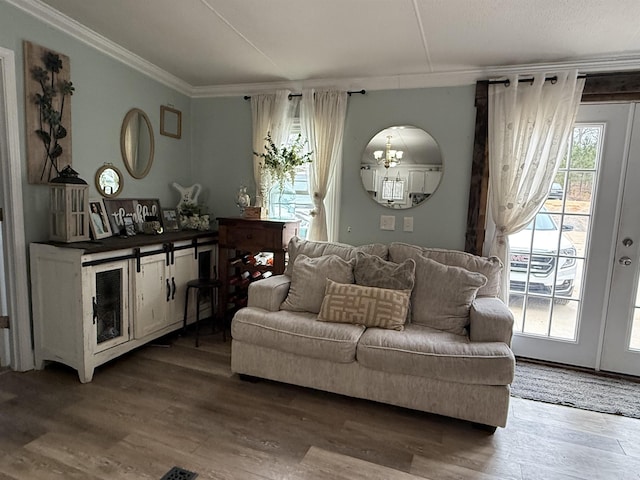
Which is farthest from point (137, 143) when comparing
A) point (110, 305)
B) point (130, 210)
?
point (110, 305)

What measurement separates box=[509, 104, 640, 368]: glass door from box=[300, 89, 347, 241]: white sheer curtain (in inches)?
62.6

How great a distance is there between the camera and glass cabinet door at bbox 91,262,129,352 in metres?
2.52

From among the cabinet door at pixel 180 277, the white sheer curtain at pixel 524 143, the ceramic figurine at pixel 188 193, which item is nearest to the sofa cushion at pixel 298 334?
the cabinet door at pixel 180 277

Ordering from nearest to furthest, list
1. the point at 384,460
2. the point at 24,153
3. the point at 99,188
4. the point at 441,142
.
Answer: the point at 384,460 → the point at 24,153 → the point at 99,188 → the point at 441,142

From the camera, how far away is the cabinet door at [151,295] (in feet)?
9.34

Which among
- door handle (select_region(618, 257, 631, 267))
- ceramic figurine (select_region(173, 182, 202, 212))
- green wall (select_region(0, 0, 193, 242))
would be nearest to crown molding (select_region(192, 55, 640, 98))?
green wall (select_region(0, 0, 193, 242))

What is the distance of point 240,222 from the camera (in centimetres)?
338

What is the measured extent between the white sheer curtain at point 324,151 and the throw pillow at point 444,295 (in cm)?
112

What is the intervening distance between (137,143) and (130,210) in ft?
2.01

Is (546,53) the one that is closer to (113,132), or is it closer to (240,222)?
(240,222)

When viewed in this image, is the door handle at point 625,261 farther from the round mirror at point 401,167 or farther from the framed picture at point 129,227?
the framed picture at point 129,227

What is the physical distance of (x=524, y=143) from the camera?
290 cm

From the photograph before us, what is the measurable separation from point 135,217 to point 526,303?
3.43 metres

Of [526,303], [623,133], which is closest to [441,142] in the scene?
[623,133]
